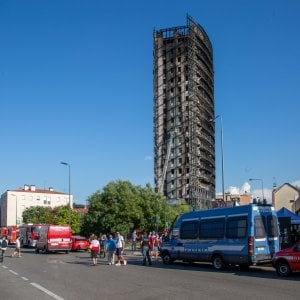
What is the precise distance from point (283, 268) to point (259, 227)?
3.08 metres

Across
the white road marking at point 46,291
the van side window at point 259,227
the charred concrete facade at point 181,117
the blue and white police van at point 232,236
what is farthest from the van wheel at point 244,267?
the charred concrete facade at point 181,117

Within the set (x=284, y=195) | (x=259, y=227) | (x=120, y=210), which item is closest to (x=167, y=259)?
(x=259, y=227)

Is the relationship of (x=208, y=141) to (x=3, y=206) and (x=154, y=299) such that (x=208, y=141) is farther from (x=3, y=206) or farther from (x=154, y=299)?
(x=154, y=299)

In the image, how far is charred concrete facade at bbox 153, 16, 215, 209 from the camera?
121625 millimetres

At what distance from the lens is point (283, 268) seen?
786 inches

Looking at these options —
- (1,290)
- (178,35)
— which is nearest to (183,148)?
(178,35)

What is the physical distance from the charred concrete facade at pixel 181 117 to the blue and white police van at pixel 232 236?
9163cm

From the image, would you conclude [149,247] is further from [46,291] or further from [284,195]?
[284,195]

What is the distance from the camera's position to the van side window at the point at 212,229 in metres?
24.2

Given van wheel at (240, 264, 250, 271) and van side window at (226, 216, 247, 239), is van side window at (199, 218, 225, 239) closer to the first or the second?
van side window at (226, 216, 247, 239)

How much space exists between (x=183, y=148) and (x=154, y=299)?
10987cm

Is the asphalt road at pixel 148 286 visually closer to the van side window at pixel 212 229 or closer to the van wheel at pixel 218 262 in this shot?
the van wheel at pixel 218 262

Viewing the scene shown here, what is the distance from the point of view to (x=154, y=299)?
13.2 m

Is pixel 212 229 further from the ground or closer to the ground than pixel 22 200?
closer to the ground
